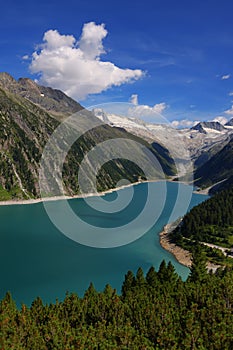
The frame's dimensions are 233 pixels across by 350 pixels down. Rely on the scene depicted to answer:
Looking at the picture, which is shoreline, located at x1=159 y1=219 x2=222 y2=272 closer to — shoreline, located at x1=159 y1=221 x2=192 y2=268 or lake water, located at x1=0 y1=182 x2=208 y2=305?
shoreline, located at x1=159 y1=221 x2=192 y2=268

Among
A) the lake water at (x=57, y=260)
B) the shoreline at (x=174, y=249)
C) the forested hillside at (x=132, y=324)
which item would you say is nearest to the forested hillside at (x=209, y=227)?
the shoreline at (x=174, y=249)

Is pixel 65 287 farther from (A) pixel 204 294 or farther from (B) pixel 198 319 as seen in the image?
(B) pixel 198 319

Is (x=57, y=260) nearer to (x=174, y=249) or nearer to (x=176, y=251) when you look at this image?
(x=176, y=251)

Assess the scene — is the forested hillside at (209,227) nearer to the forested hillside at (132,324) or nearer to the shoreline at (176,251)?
the shoreline at (176,251)

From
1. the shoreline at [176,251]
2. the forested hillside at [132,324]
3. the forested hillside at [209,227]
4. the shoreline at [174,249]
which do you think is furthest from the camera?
the forested hillside at [209,227]

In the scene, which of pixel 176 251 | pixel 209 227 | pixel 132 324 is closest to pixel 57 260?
pixel 176 251

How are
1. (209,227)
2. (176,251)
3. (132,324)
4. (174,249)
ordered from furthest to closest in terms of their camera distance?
(209,227), (174,249), (176,251), (132,324)

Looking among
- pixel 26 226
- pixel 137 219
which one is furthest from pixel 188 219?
pixel 26 226
